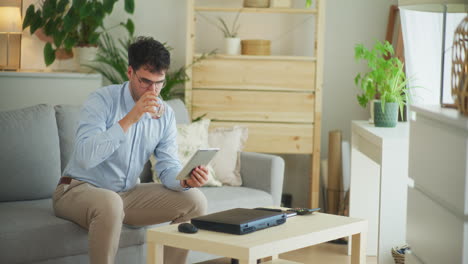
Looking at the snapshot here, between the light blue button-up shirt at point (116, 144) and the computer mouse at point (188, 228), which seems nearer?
the computer mouse at point (188, 228)

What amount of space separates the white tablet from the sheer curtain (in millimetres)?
1751

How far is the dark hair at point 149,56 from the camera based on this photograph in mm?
2830

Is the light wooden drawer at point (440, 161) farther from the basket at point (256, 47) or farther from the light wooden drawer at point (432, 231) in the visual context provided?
the basket at point (256, 47)

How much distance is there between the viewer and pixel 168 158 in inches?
123

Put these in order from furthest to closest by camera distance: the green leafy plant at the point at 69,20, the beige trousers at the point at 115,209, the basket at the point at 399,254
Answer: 1. the green leafy plant at the point at 69,20
2. the basket at the point at 399,254
3. the beige trousers at the point at 115,209

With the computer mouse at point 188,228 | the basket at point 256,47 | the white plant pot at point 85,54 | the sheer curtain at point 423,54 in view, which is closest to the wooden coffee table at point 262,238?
the computer mouse at point 188,228

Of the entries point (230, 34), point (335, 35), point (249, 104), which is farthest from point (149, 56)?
point (335, 35)

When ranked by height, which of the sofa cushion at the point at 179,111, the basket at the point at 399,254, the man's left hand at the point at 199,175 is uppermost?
the sofa cushion at the point at 179,111

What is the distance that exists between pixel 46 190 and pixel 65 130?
1.04 feet

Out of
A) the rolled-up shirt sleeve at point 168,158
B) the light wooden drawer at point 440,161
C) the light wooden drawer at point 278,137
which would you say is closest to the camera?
the light wooden drawer at point 440,161

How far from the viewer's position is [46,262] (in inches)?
111

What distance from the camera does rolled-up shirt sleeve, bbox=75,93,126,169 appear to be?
2735mm

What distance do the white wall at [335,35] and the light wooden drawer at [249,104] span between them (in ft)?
1.60

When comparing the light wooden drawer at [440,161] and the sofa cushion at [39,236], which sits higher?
the light wooden drawer at [440,161]
